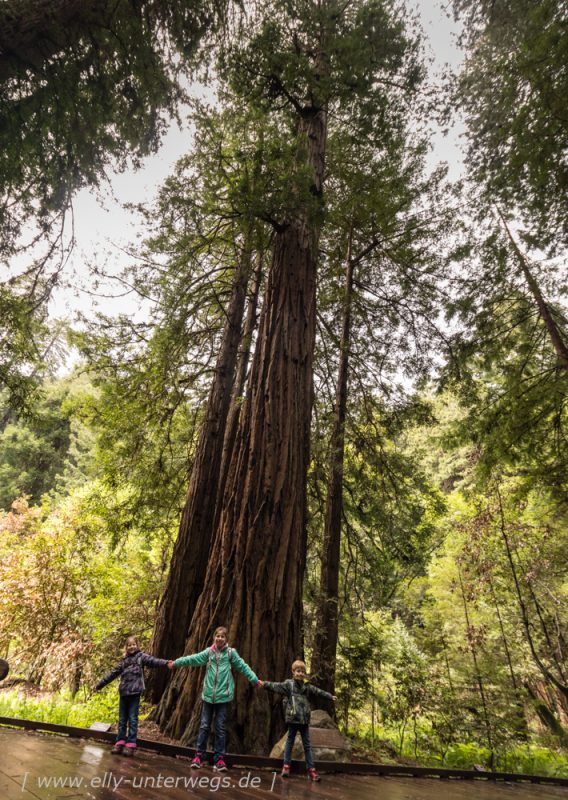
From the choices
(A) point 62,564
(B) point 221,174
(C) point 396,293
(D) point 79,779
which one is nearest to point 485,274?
(C) point 396,293

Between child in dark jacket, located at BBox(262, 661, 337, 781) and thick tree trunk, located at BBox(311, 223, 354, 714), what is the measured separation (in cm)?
215

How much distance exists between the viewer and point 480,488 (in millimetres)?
7586

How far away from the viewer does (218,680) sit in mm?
3238

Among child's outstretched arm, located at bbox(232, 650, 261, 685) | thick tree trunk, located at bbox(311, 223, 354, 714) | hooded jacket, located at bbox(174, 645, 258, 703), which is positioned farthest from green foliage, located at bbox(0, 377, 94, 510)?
child's outstretched arm, located at bbox(232, 650, 261, 685)

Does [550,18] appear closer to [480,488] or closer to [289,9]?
[289,9]

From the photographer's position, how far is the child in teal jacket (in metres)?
3.06

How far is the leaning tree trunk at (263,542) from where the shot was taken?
350cm

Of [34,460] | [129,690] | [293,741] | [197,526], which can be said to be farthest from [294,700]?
[34,460]

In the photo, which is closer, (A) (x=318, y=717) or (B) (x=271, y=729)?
(B) (x=271, y=729)

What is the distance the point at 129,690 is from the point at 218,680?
36.3 inches

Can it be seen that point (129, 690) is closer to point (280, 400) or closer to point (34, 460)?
point (280, 400)

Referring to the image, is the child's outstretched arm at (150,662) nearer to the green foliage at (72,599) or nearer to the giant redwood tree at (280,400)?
the giant redwood tree at (280,400)

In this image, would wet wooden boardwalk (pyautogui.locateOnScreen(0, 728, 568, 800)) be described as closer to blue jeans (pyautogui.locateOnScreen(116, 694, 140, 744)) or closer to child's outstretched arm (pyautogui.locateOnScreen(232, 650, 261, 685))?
blue jeans (pyautogui.locateOnScreen(116, 694, 140, 744))

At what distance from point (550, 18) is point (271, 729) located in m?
8.41
